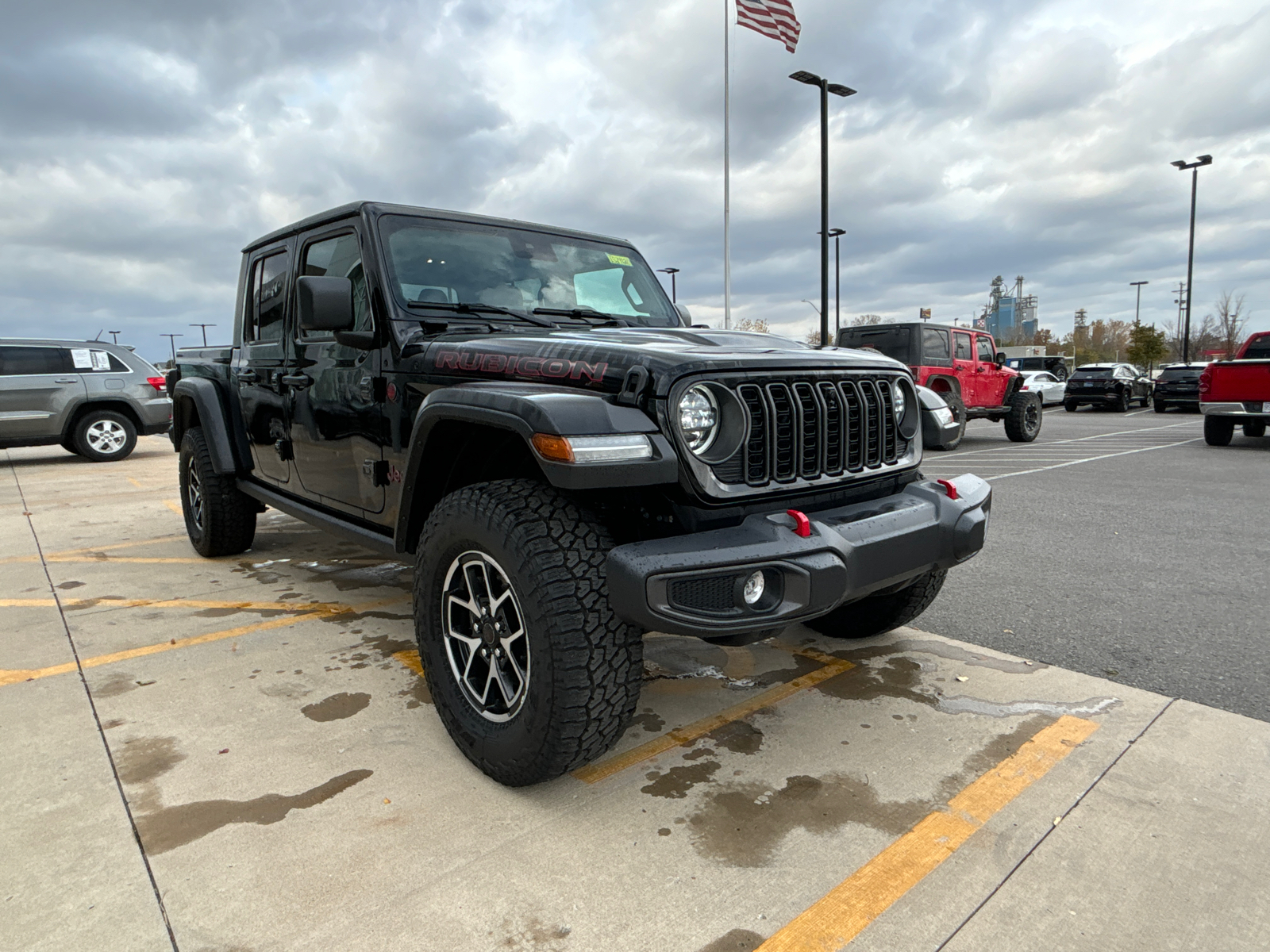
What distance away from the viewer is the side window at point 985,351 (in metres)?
14.2

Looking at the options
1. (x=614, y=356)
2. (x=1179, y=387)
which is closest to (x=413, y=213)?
(x=614, y=356)

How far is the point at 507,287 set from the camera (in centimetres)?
350

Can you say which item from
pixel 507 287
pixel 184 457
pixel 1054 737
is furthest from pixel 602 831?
pixel 184 457

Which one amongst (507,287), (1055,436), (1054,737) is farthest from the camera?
(1055,436)

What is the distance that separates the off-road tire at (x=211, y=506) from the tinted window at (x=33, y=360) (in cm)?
806

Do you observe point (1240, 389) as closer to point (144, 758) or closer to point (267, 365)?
point (267, 365)

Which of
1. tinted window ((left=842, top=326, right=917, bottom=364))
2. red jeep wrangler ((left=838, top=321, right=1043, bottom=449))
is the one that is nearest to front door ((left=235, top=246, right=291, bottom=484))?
red jeep wrangler ((left=838, top=321, right=1043, bottom=449))

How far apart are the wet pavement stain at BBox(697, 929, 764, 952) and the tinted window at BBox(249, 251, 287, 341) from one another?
11.6 ft

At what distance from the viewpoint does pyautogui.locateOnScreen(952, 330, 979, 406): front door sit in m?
13.5

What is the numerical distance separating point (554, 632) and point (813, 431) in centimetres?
105

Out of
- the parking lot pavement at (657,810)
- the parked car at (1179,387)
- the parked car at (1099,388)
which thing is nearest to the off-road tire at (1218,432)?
the parked car at (1179,387)

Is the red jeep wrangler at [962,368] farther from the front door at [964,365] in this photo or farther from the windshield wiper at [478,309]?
the windshield wiper at [478,309]

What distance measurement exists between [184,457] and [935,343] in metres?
11.5

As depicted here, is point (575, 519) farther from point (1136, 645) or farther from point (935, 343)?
point (935, 343)
